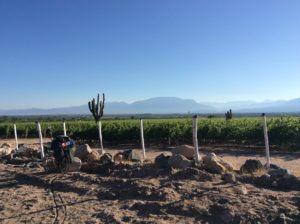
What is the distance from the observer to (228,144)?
2505 cm

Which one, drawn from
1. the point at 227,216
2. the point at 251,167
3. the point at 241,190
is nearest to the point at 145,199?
the point at 241,190

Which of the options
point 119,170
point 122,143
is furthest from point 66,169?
point 122,143

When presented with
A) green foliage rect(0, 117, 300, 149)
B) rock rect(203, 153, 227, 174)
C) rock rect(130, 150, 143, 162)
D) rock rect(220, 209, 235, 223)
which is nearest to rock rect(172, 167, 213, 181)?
rock rect(203, 153, 227, 174)

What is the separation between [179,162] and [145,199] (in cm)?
264

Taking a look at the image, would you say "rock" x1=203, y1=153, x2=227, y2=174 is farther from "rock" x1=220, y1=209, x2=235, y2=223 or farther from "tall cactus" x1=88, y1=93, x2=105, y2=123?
"tall cactus" x1=88, y1=93, x2=105, y2=123

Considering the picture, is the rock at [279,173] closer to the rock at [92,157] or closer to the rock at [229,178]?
the rock at [229,178]

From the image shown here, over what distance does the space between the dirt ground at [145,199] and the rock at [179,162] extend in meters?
0.50

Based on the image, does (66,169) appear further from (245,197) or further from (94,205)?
(245,197)

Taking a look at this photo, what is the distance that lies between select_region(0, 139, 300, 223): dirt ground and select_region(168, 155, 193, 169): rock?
1.64ft

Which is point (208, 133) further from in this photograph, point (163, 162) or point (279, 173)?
point (279, 173)

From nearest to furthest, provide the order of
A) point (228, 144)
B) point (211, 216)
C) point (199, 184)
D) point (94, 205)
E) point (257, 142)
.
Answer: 1. point (211, 216)
2. point (94, 205)
3. point (199, 184)
4. point (257, 142)
5. point (228, 144)

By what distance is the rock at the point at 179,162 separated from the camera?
11.2m

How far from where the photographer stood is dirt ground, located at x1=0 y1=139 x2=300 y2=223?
756cm

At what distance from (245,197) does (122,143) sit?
2095 cm
